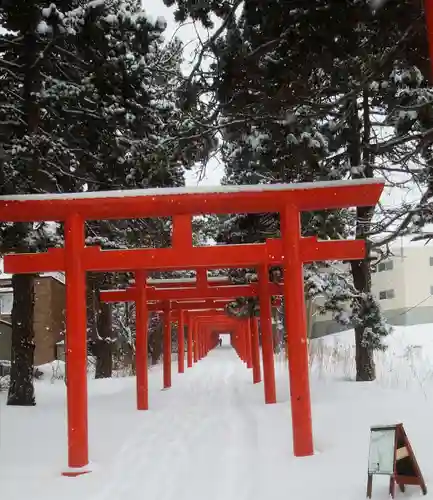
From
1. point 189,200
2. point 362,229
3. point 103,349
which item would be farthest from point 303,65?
point 103,349

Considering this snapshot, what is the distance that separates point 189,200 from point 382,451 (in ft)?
11.8

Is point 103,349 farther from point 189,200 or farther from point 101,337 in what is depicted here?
point 189,200

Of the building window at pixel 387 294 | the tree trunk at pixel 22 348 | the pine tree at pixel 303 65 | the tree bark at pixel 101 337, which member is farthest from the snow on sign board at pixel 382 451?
the building window at pixel 387 294

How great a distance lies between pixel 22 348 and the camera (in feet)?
36.0

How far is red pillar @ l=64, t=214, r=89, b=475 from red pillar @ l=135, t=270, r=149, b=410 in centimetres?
456

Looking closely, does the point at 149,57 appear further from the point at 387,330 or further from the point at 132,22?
the point at 387,330

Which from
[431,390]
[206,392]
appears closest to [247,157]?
[431,390]

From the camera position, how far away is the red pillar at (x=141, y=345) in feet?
37.2

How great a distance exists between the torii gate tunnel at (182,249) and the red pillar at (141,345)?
4.55 meters

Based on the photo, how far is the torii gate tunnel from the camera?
22.0ft

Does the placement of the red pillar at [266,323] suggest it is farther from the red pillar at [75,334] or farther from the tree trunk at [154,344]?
the tree trunk at [154,344]

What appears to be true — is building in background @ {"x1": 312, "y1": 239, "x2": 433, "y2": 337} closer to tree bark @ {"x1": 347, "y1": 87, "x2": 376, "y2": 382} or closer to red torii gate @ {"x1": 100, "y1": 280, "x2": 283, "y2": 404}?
red torii gate @ {"x1": 100, "y1": 280, "x2": 283, "y2": 404}

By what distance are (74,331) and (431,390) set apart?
237 inches

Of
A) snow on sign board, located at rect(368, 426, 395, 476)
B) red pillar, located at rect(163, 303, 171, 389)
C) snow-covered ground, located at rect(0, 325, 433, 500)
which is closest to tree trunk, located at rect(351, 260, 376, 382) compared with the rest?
snow-covered ground, located at rect(0, 325, 433, 500)
